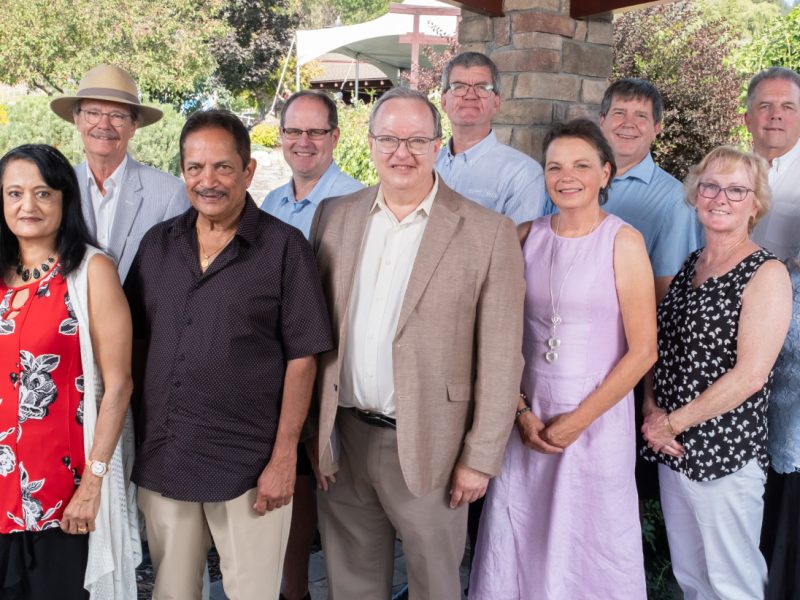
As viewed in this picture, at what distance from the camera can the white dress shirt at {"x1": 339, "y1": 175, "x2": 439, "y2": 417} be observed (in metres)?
2.51

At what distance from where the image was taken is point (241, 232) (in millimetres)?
2441

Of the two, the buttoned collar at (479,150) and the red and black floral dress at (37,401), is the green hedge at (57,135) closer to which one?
the buttoned collar at (479,150)

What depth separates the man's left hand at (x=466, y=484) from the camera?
253cm

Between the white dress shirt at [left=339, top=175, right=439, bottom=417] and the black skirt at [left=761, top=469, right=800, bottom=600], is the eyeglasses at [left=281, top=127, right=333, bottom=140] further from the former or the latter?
the black skirt at [left=761, top=469, right=800, bottom=600]

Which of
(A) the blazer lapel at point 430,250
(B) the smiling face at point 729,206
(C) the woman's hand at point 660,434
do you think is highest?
(B) the smiling face at point 729,206

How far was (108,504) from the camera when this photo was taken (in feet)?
7.98

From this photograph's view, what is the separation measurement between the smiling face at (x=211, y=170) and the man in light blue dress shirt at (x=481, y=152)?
126cm

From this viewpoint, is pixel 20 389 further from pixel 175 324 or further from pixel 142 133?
pixel 142 133

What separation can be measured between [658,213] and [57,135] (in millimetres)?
13003

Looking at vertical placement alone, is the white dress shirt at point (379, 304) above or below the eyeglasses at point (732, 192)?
below

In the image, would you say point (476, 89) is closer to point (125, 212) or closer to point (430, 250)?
point (430, 250)

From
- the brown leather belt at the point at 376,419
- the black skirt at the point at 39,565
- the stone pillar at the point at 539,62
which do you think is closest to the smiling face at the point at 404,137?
the brown leather belt at the point at 376,419

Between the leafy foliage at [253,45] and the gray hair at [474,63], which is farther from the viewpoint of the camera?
the leafy foliage at [253,45]

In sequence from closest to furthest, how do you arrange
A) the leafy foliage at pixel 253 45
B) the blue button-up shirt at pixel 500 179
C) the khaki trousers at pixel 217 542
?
1. the khaki trousers at pixel 217 542
2. the blue button-up shirt at pixel 500 179
3. the leafy foliage at pixel 253 45
